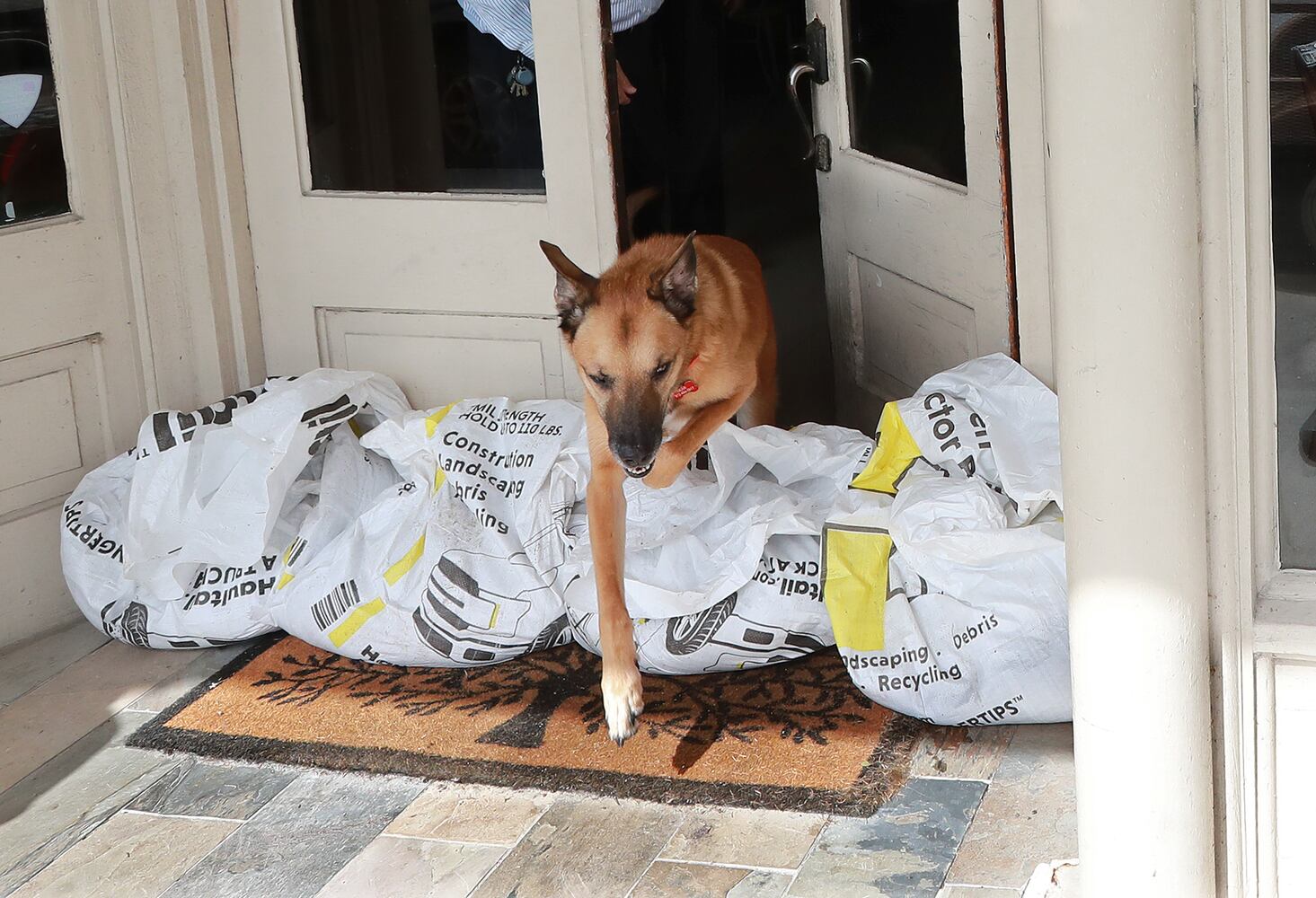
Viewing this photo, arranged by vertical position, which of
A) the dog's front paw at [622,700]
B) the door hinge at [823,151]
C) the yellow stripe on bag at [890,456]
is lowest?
the dog's front paw at [622,700]

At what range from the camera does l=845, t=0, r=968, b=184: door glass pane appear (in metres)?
3.44

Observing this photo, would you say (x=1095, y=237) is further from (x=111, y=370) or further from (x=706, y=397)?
(x=111, y=370)

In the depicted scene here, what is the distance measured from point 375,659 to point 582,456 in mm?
701

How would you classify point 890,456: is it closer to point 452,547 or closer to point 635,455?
point 635,455

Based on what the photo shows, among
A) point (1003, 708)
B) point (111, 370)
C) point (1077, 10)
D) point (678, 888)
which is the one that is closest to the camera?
point (1077, 10)

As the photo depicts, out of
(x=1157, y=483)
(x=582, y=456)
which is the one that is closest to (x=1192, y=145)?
(x=1157, y=483)

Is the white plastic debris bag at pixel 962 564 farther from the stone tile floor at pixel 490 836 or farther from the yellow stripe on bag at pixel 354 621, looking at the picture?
the yellow stripe on bag at pixel 354 621

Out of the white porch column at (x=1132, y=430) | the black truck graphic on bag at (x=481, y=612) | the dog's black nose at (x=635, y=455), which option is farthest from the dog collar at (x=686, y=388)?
the white porch column at (x=1132, y=430)

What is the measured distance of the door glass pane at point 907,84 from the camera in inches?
135

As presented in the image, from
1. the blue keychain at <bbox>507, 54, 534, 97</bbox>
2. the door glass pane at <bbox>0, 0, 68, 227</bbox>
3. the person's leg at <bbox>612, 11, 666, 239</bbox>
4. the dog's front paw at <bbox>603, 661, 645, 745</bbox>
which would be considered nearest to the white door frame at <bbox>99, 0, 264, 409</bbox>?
the door glass pane at <bbox>0, 0, 68, 227</bbox>

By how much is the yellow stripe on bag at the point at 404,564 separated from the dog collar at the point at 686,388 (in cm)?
79

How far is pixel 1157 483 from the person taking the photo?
187 centimetres

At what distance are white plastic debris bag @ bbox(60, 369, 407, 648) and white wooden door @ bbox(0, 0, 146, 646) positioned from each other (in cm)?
13

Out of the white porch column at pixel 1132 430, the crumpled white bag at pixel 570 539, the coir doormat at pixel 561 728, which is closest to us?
the white porch column at pixel 1132 430
